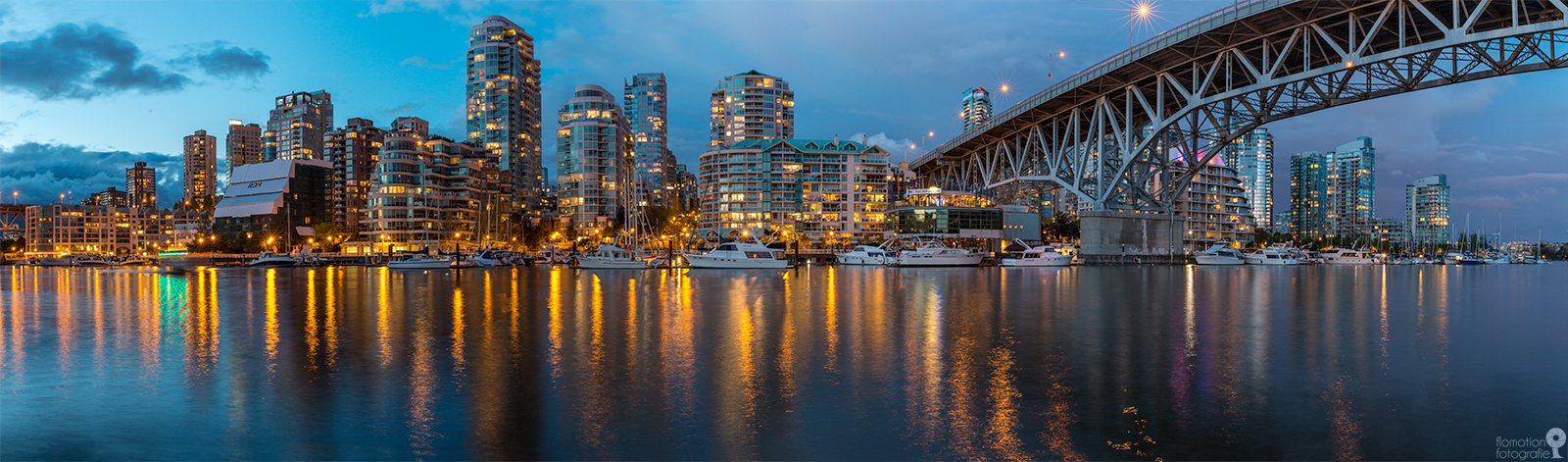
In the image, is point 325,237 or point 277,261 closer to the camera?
point 277,261

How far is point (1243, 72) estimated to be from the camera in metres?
48.2

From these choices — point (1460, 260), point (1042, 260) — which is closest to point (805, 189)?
point (1042, 260)

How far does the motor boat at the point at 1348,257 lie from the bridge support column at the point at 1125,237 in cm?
5307

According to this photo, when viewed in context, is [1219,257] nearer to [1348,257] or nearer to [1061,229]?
[1348,257]

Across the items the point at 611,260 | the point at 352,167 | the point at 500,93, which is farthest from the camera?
the point at 500,93

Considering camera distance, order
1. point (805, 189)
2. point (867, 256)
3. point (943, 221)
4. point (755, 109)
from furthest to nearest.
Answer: point (755, 109) → point (805, 189) → point (943, 221) → point (867, 256)

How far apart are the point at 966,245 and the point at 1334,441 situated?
102 metres

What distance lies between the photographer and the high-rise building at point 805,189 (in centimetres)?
12281

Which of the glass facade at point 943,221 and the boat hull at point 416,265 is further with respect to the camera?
the glass facade at point 943,221

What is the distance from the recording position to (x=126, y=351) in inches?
659

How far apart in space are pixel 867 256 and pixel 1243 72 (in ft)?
113

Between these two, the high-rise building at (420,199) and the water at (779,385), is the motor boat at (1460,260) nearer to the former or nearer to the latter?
the water at (779,385)

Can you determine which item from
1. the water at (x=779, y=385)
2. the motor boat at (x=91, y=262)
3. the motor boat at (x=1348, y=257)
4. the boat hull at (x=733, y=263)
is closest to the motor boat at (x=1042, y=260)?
the boat hull at (x=733, y=263)

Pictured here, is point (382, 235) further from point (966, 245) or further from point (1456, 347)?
point (1456, 347)
